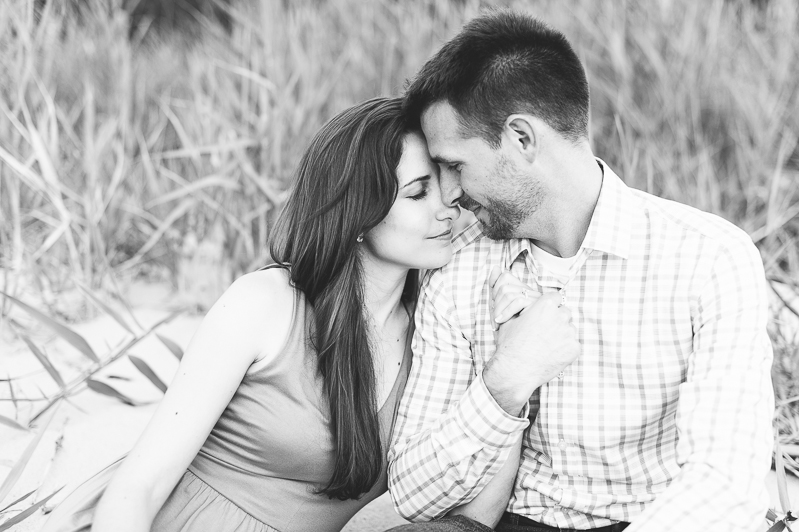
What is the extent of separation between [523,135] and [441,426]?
2.22 ft

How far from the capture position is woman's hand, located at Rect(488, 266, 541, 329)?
1.82 m

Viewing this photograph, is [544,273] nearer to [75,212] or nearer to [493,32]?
[493,32]

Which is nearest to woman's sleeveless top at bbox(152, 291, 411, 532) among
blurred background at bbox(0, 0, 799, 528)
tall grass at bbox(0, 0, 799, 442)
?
blurred background at bbox(0, 0, 799, 528)

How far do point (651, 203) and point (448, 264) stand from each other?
50cm

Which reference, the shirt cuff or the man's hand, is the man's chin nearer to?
the man's hand

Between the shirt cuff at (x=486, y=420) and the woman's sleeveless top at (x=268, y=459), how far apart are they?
354 mm

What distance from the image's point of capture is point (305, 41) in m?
4.25

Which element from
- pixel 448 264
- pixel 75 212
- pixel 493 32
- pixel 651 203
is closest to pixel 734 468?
pixel 651 203

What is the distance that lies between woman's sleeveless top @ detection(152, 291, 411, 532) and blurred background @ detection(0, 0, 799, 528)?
0.95 m

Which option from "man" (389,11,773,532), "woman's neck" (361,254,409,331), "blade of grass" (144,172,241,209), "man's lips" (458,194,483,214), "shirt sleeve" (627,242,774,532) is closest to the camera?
"shirt sleeve" (627,242,774,532)

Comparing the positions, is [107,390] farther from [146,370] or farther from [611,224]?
[611,224]

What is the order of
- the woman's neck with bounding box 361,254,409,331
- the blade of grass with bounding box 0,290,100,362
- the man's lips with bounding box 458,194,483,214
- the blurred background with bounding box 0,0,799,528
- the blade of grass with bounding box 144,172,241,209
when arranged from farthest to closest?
the blurred background with bounding box 0,0,799,528 → the blade of grass with bounding box 144,172,241,209 → the blade of grass with bounding box 0,290,100,362 → the woman's neck with bounding box 361,254,409,331 → the man's lips with bounding box 458,194,483,214

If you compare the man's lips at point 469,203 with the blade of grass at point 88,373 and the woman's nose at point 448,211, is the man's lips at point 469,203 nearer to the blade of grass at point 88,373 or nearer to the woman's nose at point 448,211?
the woman's nose at point 448,211

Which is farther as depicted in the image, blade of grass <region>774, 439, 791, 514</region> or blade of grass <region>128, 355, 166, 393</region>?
blade of grass <region>128, 355, 166, 393</region>
